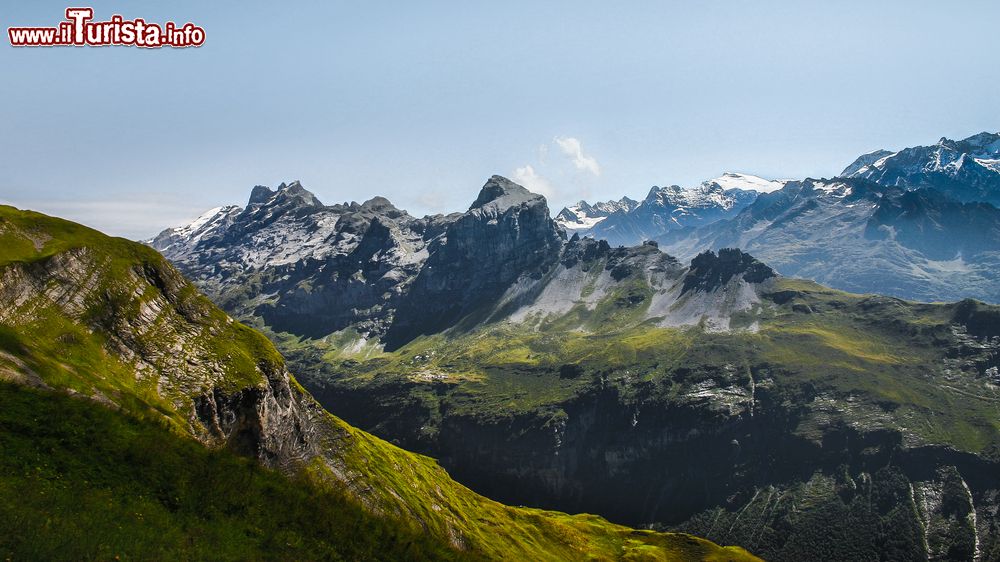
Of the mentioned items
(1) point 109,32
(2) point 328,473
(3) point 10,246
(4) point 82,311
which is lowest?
(2) point 328,473

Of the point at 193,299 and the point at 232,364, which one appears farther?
the point at 193,299

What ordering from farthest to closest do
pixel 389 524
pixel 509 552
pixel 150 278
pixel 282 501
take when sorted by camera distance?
pixel 509 552, pixel 150 278, pixel 389 524, pixel 282 501

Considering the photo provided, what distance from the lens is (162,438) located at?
47.0 metres

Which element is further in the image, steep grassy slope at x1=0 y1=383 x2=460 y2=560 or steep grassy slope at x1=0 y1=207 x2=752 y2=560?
steep grassy slope at x1=0 y1=207 x2=752 y2=560

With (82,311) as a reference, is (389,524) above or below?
below

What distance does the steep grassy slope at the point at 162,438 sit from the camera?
37469 mm

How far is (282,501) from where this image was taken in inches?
1940

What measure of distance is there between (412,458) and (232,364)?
287ft

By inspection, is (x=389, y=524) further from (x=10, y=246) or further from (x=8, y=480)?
(x=10, y=246)

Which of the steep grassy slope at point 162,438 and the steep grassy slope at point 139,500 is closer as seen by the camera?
the steep grassy slope at point 139,500

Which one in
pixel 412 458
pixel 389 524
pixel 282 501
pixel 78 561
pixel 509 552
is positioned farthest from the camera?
pixel 412 458

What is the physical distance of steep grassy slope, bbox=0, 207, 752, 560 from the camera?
123 feet

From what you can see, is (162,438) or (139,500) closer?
(139,500)

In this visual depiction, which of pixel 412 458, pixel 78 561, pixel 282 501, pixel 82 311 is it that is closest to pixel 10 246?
pixel 82 311
